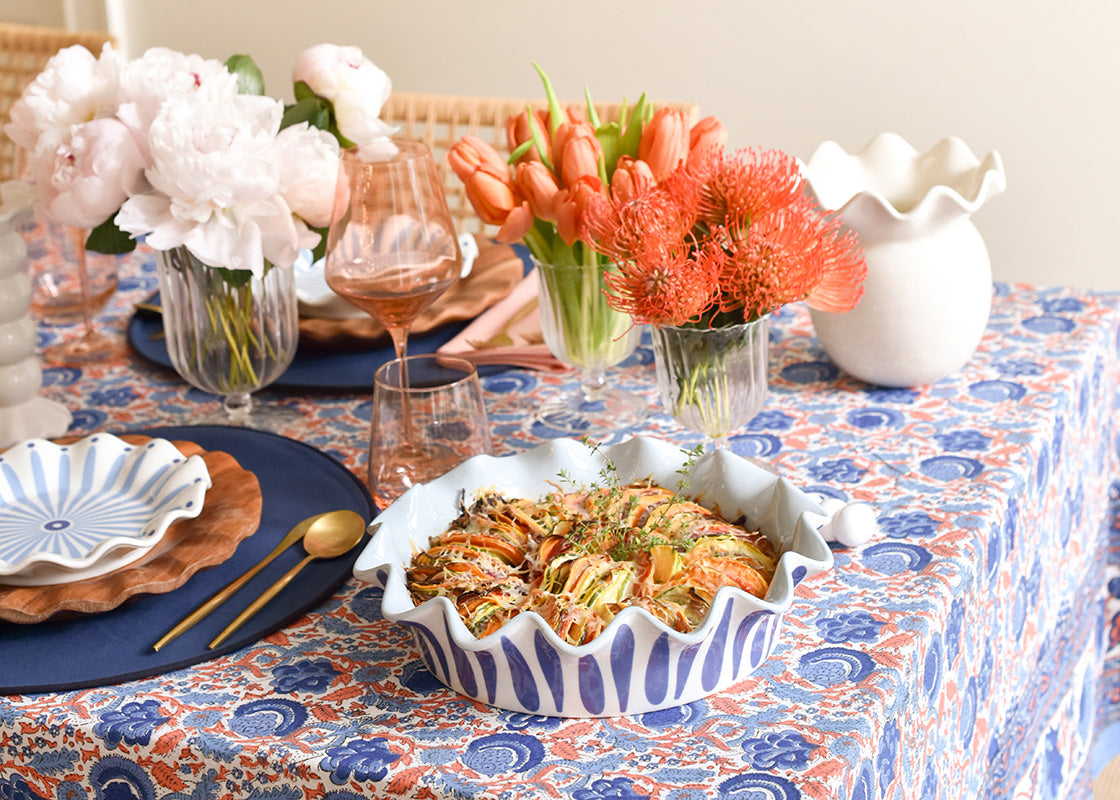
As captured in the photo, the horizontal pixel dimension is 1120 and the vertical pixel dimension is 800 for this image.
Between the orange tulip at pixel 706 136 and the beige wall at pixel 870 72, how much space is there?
1455mm

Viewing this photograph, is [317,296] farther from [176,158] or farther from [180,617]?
[180,617]

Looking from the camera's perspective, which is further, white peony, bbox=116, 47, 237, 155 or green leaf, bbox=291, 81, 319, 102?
green leaf, bbox=291, 81, 319, 102

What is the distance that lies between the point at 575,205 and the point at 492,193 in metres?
0.08

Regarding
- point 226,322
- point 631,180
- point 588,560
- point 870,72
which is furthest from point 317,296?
point 870,72

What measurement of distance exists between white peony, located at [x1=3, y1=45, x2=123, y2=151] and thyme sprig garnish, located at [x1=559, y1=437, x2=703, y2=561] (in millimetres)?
561

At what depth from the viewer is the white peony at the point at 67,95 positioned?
100cm

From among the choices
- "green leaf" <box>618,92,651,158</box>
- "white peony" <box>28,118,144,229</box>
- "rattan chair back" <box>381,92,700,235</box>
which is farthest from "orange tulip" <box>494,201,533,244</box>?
"rattan chair back" <box>381,92,700,235</box>

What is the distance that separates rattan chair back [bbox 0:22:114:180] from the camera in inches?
83.0

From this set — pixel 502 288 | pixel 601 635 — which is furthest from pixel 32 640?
pixel 502 288

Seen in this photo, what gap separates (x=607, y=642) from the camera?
0.63 metres

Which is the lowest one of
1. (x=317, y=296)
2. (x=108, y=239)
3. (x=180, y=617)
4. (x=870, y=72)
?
(x=180, y=617)

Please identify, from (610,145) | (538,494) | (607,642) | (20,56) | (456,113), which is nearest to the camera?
(607,642)

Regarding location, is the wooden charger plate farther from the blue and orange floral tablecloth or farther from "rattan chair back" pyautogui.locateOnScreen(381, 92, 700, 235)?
"rattan chair back" pyautogui.locateOnScreen(381, 92, 700, 235)

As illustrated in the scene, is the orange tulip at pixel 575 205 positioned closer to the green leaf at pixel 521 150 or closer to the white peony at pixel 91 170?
the green leaf at pixel 521 150
